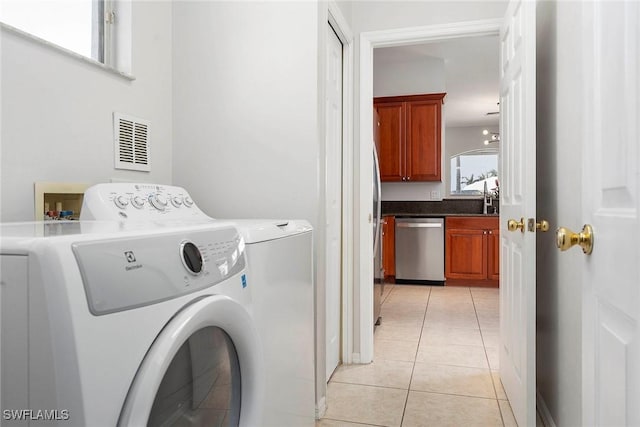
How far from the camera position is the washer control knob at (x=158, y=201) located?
1628 mm

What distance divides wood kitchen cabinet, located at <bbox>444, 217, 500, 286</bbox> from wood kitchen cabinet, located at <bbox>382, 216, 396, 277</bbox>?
629 mm

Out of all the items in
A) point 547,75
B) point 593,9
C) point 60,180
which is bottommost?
point 60,180

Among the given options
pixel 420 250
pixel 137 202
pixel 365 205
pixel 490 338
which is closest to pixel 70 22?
pixel 137 202

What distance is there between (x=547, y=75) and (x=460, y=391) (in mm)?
1611

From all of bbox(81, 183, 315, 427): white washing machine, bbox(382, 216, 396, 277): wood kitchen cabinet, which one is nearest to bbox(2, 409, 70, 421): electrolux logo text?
bbox(81, 183, 315, 427): white washing machine

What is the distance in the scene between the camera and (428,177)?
5.25m

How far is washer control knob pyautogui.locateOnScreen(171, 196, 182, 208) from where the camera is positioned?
5.67 ft

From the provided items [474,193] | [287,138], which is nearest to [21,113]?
[287,138]

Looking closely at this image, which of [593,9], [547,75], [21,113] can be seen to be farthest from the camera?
[547,75]

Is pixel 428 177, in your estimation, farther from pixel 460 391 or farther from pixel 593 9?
pixel 593 9

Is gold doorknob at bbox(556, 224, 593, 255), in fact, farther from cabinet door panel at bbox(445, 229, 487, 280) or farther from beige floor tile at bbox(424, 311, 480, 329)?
cabinet door panel at bbox(445, 229, 487, 280)

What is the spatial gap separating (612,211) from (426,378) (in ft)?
6.31

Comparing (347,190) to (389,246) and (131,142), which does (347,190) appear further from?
(389,246)

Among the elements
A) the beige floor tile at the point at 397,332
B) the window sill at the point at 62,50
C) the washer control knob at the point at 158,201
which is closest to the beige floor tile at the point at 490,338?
the beige floor tile at the point at 397,332
